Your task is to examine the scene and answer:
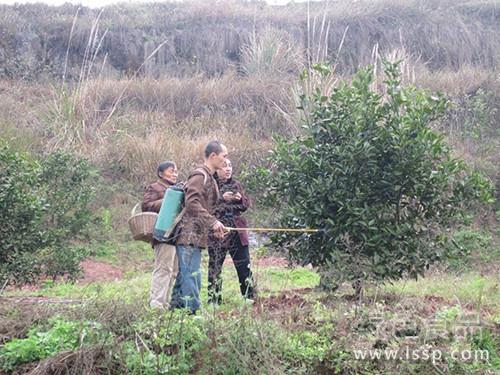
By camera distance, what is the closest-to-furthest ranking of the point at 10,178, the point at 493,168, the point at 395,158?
the point at 395,158
the point at 10,178
the point at 493,168

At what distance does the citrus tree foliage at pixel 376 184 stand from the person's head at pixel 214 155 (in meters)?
0.85

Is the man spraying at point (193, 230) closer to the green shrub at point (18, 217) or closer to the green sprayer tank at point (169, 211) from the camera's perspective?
the green sprayer tank at point (169, 211)

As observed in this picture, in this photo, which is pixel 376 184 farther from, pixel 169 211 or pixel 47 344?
pixel 47 344

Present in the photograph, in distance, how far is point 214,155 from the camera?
22.4 feet

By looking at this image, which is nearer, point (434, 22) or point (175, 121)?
point (175, 121)

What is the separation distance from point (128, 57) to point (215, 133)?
7.41m

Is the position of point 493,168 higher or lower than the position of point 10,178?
lower

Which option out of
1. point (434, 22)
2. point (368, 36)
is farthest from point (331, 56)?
point (434, 22)

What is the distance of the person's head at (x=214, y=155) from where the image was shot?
6828mm

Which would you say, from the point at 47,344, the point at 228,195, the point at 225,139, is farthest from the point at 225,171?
the point at 225,139

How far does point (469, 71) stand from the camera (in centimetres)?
2238

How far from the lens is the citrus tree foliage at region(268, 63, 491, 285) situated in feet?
22.3

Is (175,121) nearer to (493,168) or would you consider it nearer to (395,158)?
(493,168)

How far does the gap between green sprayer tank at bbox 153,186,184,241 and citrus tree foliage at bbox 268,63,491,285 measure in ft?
4.04
